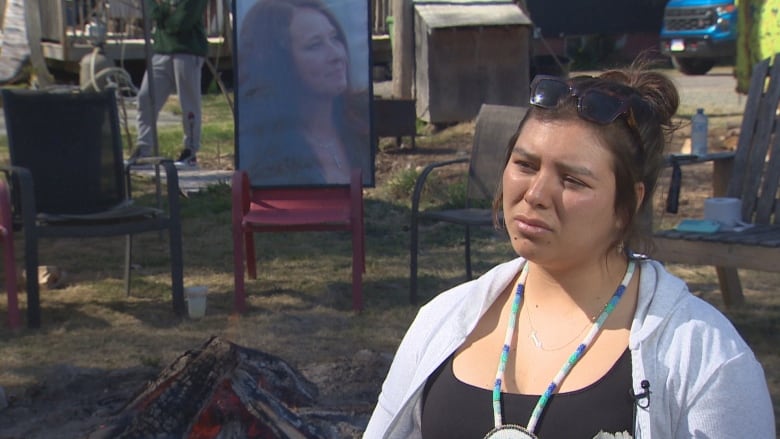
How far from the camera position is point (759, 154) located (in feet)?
19.6

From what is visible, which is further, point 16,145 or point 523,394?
point 16,145

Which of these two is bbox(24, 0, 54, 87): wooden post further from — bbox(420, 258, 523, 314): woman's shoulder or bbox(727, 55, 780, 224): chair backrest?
bbox(420, 258, 523, 314): woman's shoulder

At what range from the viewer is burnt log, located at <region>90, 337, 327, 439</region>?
3.79m

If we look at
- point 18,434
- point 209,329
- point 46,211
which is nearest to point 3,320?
point 46,211

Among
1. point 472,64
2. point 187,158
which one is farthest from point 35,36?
point 472,64

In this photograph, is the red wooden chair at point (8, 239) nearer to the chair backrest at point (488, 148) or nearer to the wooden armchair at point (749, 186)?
the chair backrest at point (488, 148)

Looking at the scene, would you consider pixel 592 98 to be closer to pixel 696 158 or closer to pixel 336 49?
pixel 696 158

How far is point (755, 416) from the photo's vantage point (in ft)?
6.12

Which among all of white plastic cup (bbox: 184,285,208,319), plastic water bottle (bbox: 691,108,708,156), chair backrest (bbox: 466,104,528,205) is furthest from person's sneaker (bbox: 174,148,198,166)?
plastic water bottle (bbox: 691,108,708,156)

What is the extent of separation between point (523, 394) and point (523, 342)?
0.41 ft

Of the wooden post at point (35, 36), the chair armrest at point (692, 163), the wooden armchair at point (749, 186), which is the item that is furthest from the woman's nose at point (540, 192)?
the wooden post at point (35, 36)

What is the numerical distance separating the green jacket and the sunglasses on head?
8.10m

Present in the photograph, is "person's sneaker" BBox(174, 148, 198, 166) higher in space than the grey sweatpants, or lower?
lower

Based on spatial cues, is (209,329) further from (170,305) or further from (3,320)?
(3,320)
